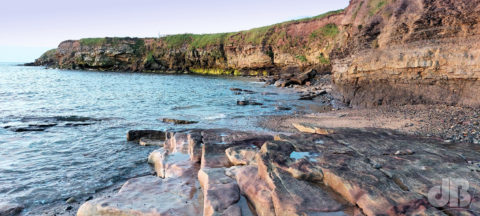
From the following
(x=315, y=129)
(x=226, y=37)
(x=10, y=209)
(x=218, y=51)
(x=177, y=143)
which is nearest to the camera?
(x=10, y=209)

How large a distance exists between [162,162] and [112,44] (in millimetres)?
61093

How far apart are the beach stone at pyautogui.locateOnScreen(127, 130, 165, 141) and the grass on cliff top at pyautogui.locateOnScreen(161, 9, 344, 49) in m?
32.4

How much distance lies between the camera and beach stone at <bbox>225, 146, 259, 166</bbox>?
4672 millimetres

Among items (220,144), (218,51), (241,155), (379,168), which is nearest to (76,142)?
(220,144)

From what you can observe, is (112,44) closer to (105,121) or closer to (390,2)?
(105,121)

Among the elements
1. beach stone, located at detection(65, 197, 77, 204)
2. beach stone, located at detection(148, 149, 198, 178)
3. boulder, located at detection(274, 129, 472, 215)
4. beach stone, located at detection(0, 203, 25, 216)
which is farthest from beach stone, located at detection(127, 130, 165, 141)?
boulder, located at detection(274, 129, 472, 215)

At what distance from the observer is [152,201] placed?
153 inches

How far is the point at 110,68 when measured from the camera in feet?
197

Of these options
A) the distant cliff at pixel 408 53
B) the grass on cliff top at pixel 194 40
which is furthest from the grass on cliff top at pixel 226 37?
the distant cliff at pixel 408 53

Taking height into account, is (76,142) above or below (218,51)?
below

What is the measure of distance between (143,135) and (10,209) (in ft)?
14.8

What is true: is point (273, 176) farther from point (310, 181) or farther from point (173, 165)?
point (173, 165)

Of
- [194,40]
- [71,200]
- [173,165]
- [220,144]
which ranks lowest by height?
[71,200]

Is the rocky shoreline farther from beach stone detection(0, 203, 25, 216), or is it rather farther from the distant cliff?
the distant cliff
